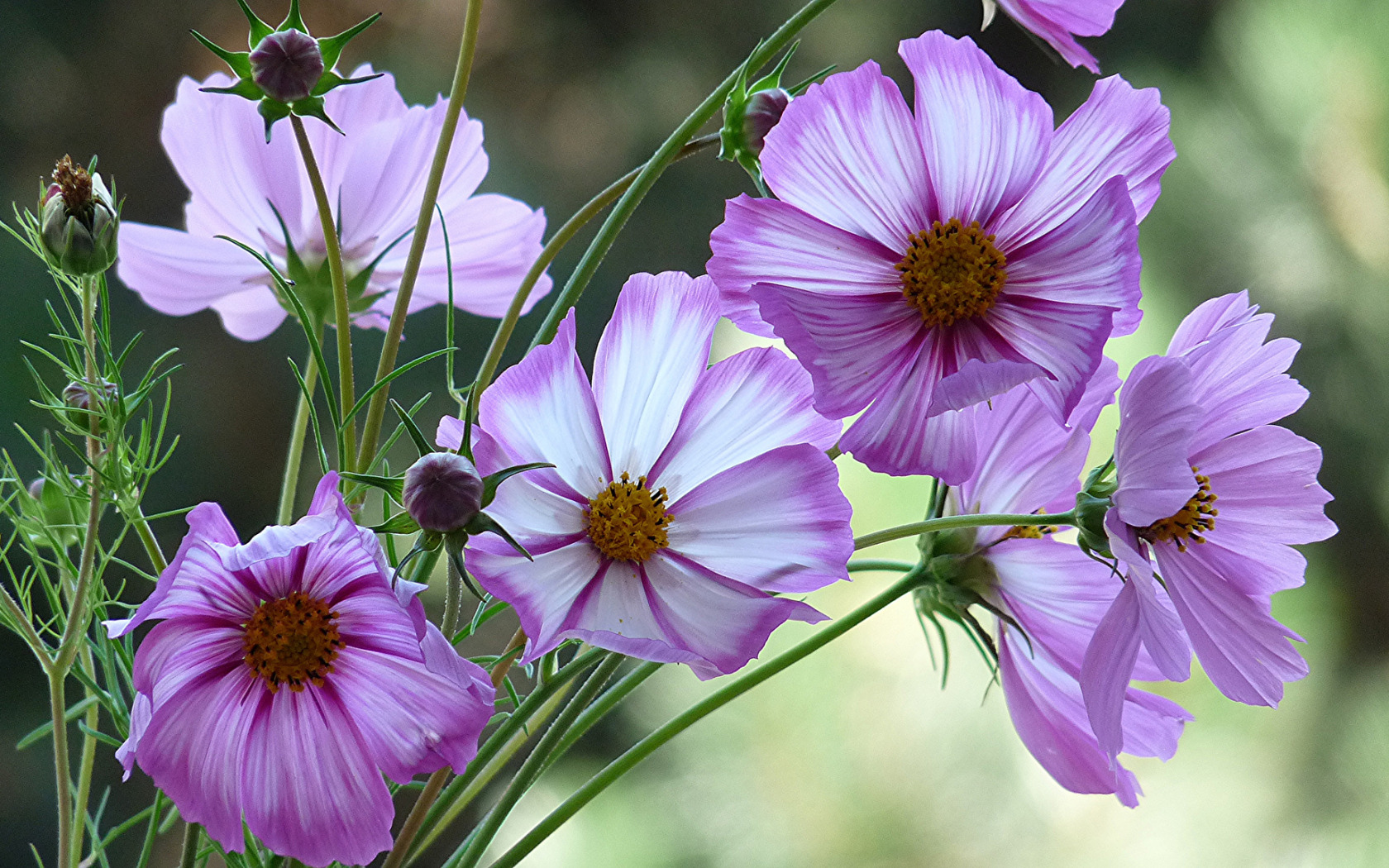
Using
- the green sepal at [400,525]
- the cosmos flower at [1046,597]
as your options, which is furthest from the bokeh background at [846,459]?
the green sepal at [400,525]

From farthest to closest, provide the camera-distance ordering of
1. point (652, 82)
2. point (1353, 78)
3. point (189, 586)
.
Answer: point (652, 82)
point (1353, 78)
point (189, 586)

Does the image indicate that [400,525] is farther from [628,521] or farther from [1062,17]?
[1062,17]

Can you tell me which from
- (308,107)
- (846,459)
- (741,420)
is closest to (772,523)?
(741,420)

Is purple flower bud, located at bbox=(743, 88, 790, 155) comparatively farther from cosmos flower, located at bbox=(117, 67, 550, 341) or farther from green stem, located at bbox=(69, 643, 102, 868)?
green stem, located at bbox=(69, 643, 102, 868)

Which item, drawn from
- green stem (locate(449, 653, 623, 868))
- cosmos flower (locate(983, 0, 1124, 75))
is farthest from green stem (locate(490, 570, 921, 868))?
cosmos flower (locate(983, 0, 1124, 75))

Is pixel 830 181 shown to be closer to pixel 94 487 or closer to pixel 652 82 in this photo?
pixel 94 487

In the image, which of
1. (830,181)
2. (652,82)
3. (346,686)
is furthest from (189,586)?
(652,82)
